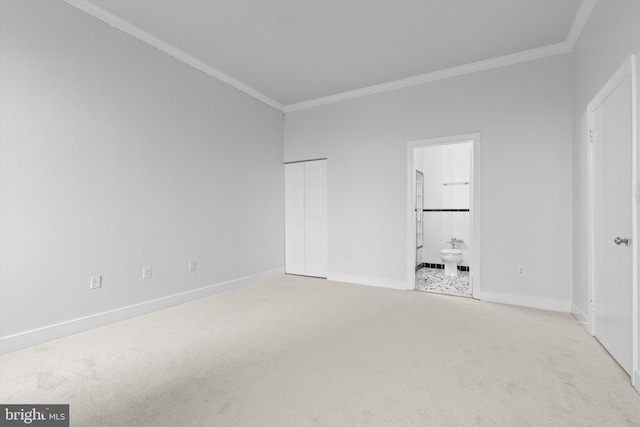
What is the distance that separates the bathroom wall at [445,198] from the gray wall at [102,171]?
3911 mm

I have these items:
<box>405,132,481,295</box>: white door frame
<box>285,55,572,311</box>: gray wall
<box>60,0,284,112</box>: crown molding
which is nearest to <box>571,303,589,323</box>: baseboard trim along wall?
<box>285,55,572,311</box>: gray wall

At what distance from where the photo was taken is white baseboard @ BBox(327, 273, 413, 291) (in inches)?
178

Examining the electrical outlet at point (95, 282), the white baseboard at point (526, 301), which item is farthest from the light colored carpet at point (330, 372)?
the electrical outlet at point (95, 282)

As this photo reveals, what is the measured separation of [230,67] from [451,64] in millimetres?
3016

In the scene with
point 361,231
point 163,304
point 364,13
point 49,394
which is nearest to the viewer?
point 49,394

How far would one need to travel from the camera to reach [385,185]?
4.68 metres

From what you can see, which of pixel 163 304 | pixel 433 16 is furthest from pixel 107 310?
pixel 433 16

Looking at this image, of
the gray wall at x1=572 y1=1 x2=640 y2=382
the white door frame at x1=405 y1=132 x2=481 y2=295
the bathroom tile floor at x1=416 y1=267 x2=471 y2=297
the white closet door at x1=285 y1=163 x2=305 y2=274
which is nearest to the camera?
the gray wall at x1=572 y1=1 x2=640 y2=382

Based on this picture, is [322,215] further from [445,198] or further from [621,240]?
[621,240]

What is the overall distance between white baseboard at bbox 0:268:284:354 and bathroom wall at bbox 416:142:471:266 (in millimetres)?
4066

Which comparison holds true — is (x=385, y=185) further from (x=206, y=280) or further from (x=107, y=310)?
(x=107, y=310)

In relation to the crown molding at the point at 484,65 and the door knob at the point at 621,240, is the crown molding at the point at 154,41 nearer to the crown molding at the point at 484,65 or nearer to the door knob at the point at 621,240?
the crown molding at the point at 484,65

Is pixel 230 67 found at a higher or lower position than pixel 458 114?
higher

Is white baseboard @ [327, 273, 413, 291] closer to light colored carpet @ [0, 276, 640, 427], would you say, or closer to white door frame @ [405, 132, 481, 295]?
white door frame @ [405, 132, 481, 295]
